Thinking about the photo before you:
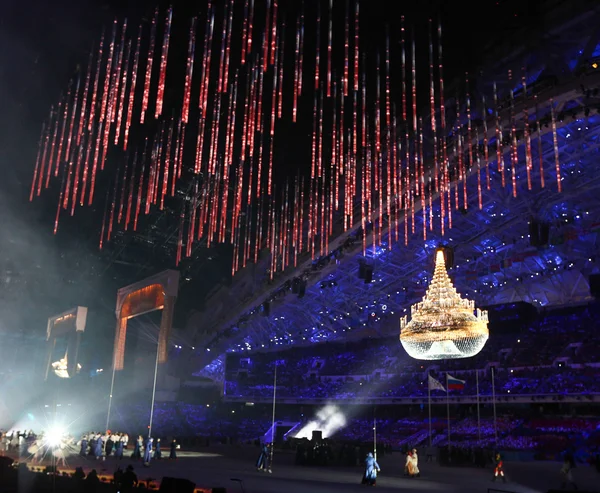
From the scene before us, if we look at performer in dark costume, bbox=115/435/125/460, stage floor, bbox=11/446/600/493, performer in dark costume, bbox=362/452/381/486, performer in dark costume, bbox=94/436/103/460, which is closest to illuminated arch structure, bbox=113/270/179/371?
performer in dark costume, bbox=94/436/103/460

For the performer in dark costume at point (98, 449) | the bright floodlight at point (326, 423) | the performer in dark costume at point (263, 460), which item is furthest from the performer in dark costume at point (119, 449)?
the bright floodlight at point (326, 423)

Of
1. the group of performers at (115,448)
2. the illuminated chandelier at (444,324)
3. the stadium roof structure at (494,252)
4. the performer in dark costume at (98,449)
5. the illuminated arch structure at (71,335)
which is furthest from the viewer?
the illuminated arch structure at (71,335)

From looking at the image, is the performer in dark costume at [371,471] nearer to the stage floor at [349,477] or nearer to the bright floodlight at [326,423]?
the stage floor at [349,477]

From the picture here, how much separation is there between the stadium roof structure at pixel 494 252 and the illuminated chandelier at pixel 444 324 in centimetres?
397

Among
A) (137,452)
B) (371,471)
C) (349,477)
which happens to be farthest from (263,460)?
(137,452)

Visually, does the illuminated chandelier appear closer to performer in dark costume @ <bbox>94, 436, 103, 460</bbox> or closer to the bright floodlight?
performer in dark costume @ <bbox>94, 436, 103, 460</bbox>

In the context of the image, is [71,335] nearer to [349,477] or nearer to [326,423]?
[326,423]

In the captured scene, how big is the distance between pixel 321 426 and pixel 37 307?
2537 centimetres

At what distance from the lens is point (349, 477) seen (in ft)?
54.1

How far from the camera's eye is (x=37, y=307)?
43.7m

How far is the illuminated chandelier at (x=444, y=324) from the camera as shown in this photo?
54.7 feet

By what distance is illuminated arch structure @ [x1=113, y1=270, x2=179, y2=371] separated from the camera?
37094 mm

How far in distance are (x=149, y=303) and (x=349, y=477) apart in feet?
87.2

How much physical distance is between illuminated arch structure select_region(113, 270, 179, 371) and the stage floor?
52.6 ft
